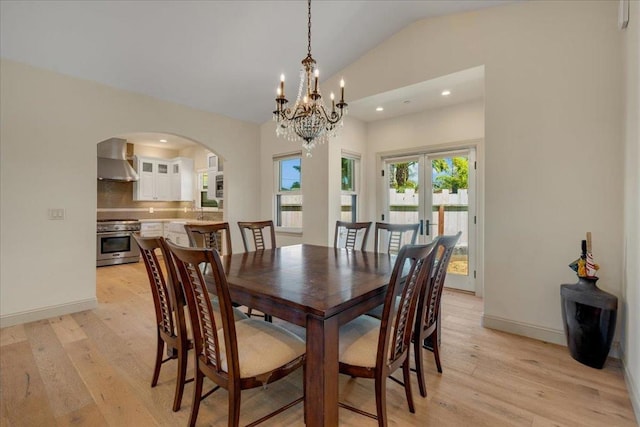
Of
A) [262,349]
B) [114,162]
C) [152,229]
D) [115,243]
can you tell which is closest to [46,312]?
[115,243]

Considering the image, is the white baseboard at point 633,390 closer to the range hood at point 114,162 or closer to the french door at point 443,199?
the french door at point 443,199

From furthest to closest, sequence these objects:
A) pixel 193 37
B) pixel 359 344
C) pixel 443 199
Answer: pixel 443 199, pixel 193 37, pixel 359 344

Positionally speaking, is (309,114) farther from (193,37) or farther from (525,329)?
(525,329)

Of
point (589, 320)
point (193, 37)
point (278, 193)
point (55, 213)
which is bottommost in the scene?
point (589, 320)

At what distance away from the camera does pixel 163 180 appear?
720 cm

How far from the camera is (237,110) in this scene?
4574 millimetres

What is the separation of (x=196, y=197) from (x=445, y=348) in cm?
665

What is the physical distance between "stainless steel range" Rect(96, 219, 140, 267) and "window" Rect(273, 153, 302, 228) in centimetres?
331

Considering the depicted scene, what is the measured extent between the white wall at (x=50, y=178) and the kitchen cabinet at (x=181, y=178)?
362cm

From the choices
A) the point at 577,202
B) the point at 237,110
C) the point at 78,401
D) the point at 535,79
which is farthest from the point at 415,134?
the point at 78,401

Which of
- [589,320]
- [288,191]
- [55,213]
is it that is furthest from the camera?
[288,191]

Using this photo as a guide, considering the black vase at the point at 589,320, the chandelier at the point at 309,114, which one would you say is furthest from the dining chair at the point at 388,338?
the black vase at the point at 589,320

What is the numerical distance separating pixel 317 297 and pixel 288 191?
3584 mm

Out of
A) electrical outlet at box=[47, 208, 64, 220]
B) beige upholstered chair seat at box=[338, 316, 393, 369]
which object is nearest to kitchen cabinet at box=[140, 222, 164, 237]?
electrical outlet at box=[47, 208, 64, 220]
